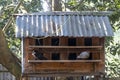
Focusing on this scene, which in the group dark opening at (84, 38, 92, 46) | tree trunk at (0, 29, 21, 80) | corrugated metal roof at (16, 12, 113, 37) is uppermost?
corrugated metal roof at (16, 12, 113, 37)

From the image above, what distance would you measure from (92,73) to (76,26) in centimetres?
143

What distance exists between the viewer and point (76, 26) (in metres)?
9.78

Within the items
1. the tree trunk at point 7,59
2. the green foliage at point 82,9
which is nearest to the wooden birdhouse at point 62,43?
the tree trunk at point 7,59

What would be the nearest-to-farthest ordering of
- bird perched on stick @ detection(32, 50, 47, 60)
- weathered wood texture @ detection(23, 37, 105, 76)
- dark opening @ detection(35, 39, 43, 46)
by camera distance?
bird perched on stick @ detection(32, 50, 47, 60) < weathered wood texture @ detection(23, 37, 105, 76) < dark opening @ detection(35, 39, 43, 46)

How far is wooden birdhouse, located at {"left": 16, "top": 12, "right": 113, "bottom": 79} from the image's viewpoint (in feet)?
31.1

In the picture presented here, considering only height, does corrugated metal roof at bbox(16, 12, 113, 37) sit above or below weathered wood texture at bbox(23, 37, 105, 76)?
above

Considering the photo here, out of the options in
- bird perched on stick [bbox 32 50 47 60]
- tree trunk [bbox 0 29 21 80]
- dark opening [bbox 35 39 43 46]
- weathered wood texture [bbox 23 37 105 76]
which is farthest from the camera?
tree trunk [bbox 0 29 21 80]

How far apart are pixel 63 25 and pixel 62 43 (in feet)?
1.71

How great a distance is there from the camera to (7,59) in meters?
10.8

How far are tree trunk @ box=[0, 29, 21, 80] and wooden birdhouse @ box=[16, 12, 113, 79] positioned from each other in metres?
1.14

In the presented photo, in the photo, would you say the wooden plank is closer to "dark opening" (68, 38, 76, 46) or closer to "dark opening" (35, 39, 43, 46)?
"dark opening" (68, 38, 76, 46)

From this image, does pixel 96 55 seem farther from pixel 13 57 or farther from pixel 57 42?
pixel 13 57

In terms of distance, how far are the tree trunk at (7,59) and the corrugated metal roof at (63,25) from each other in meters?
1.13

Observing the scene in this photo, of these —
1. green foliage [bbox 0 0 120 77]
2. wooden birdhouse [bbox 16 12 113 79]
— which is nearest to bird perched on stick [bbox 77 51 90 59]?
wooden birdhouse [bbox 16 12 113 79]
